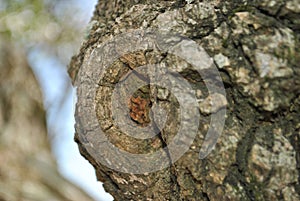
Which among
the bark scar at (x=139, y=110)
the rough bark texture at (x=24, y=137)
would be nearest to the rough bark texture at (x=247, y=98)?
the bark scar at (x=139, y=110)

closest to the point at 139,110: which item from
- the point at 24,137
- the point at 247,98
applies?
the point at 247,98

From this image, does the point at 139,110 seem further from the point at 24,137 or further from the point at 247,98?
the point at 24,137

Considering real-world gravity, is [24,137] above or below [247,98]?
below

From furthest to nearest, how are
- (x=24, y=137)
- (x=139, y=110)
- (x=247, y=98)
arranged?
(x=24, y=137)
(x=139, y=110)
(x=247, y=98)

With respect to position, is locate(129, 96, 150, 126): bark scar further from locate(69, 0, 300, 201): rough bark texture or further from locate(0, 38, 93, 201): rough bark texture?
locate(0, 38, 93, 201): rough bark texture

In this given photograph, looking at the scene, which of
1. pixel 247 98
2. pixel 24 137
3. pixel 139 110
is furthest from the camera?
pixel 24 137

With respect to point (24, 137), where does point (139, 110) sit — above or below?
above

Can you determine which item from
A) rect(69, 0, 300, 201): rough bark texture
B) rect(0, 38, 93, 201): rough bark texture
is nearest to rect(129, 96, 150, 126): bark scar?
rect(69, 0, 300, 201): rough bark texture

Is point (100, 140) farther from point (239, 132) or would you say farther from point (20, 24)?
point (20, 24)

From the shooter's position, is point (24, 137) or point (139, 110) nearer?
point (139, 110)

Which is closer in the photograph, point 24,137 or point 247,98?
point 247,98
